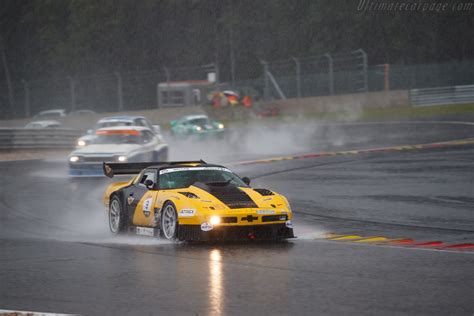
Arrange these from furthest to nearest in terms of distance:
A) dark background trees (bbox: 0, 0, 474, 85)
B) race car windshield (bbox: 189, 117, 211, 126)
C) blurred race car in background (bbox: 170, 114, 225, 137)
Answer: dark background trees (bbox: 0, 0, 474, 85)
race car windshield (bbox: 189, 117, 211, 126)
blurred race car in background (bbox: 170, 114, 225, 137)

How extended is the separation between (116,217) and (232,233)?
2927mm

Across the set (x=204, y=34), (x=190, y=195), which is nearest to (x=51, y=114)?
(x=204, y=34)

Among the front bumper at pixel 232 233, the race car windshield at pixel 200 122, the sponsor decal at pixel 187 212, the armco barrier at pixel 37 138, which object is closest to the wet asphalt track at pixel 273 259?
the front bumper at pixel 232 233

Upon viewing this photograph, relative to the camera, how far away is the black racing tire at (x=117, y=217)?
14.5 metres

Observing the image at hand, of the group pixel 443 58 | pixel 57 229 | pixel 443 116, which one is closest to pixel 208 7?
pixel 443 58

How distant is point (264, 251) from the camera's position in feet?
39.2

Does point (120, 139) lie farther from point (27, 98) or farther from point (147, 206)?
point (27, 98)

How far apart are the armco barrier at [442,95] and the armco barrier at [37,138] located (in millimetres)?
20214

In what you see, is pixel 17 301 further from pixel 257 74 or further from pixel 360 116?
pixel 257 74

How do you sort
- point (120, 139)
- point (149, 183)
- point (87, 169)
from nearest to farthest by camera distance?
1. point (149, 183)
2. point (87, 169)
3. point (120, 139)

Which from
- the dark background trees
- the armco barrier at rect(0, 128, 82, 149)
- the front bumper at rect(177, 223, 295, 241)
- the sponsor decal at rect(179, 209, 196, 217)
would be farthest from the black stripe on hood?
the dark background trees

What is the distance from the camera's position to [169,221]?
43.2 feet

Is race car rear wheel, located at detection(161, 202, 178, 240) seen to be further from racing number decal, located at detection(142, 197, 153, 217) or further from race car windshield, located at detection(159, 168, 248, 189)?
race car windshield, located at detection(159, 168, 248, 189)

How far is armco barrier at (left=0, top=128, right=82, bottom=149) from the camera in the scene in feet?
113
